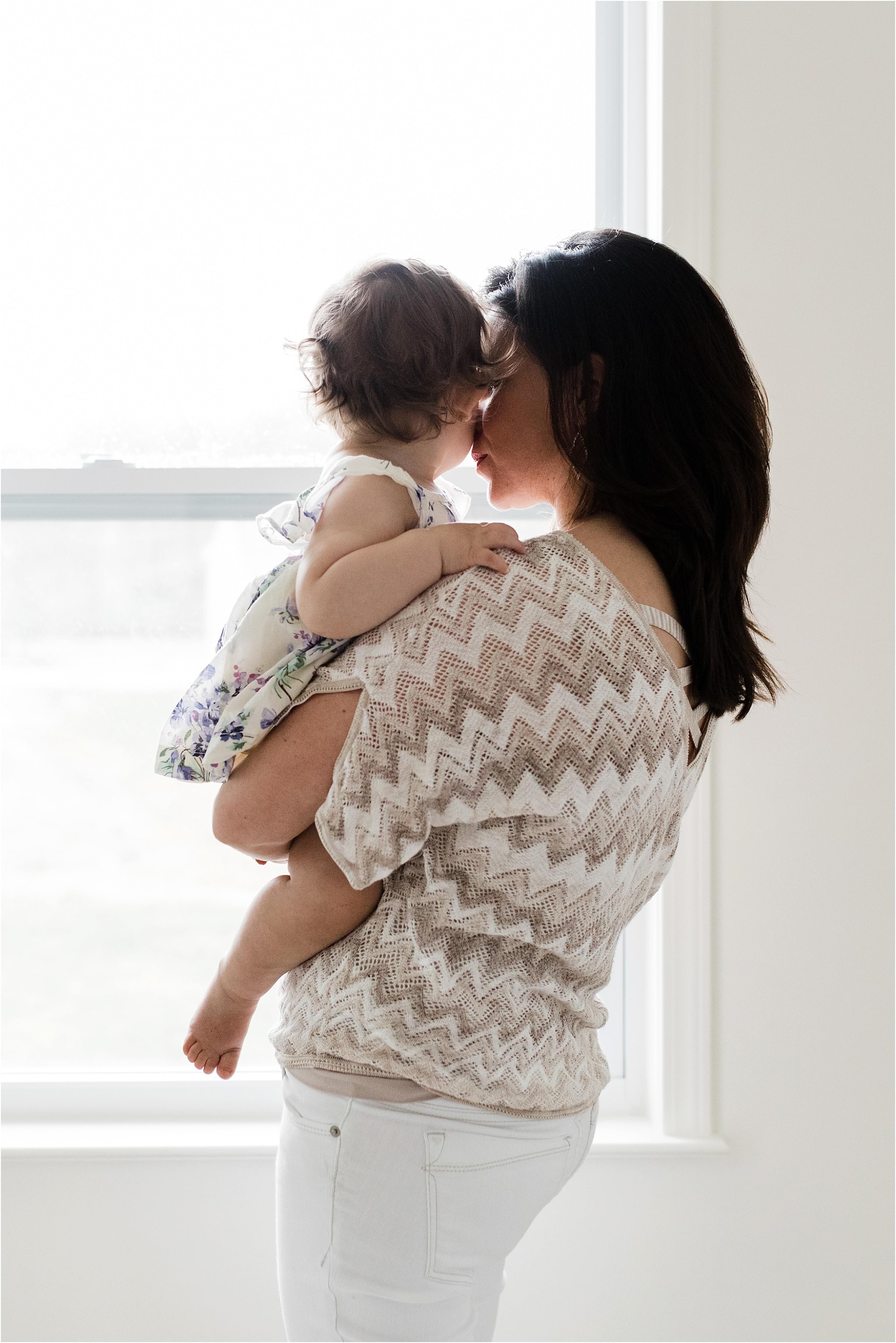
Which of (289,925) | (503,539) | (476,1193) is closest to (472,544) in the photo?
(503,539)

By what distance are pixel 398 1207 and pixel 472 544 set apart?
0.58 m

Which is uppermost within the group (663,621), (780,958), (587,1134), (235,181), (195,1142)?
(235,181)

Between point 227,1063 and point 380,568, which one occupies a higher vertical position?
point 380,568

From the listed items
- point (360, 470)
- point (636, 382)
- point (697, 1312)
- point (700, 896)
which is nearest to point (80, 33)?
point (360, 470)

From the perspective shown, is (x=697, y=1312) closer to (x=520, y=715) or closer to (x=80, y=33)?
(x=520, y=715)

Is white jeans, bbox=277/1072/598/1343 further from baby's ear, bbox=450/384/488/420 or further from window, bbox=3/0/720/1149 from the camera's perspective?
window, bbox=3/0/720/1149

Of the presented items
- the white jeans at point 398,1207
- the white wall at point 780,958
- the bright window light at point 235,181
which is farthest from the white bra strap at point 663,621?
the bright window light at point 235,181

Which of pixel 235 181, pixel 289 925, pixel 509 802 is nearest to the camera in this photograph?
pixel 509 802

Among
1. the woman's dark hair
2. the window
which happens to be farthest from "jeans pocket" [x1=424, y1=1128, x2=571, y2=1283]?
the window

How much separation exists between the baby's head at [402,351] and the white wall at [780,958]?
0.76 m

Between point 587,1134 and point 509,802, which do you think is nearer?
point 509,802

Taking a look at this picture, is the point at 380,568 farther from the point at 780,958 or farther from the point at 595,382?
the point at 780,958

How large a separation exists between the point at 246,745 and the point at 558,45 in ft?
4.81

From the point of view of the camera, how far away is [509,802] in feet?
2.58
